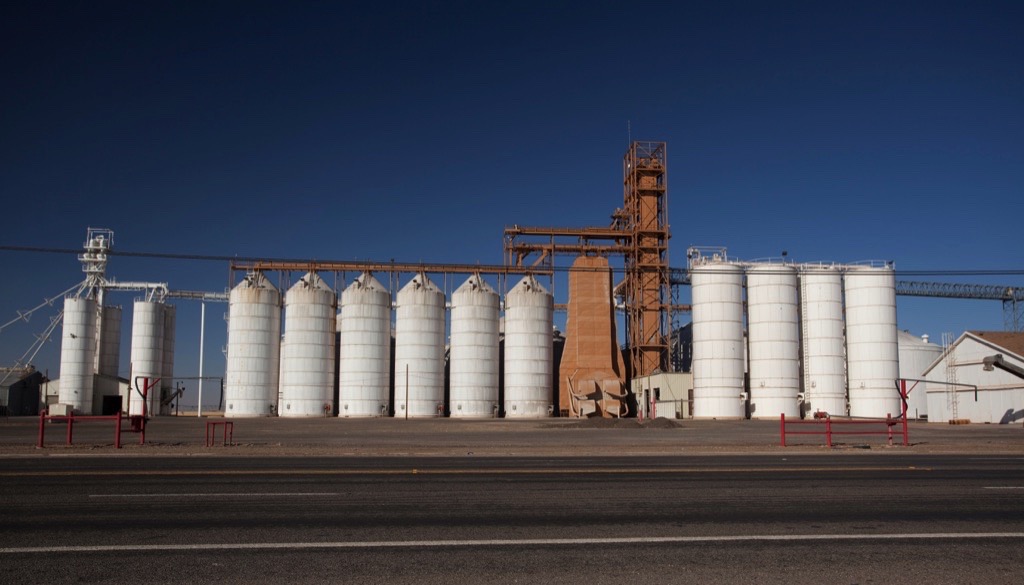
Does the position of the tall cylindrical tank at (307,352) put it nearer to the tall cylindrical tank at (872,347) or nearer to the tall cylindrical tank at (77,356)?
the tall cylindrical tank at (77,356)

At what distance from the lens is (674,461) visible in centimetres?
2134

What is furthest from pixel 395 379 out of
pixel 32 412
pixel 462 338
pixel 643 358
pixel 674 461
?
pixel 674 461

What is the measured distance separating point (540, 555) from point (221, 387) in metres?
83.1

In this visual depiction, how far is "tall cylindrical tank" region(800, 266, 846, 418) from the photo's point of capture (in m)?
64.1

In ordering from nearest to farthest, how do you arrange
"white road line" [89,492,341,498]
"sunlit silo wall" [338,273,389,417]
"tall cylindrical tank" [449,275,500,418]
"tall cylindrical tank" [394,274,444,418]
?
"white road line" [89,492,341,498] < "sunlit silo wall" [338,273,389,417] < "tall cylindrical tank" [394,274,444,418] < "tall cylindrical tank" [449,275,500,418]

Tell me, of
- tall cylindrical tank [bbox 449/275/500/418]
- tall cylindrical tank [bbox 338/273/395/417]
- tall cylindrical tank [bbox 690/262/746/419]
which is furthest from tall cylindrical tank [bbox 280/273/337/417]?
tall cylindrical tank [bbox 690/262/746/419]

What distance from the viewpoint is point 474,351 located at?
226ft

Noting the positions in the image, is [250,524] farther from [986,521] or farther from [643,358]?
[643,358]

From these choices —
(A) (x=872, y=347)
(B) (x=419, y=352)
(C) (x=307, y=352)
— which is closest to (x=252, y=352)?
(C) (x=307, y=352)

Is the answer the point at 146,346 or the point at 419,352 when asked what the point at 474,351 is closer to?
the point at 419,352

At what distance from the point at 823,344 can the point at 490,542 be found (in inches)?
2409

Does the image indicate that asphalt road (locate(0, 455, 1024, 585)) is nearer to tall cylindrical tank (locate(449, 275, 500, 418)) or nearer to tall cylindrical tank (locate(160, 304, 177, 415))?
tall cylindrical tank (locate(449, 275, 500, 418))

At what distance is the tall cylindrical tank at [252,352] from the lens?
6688 cm

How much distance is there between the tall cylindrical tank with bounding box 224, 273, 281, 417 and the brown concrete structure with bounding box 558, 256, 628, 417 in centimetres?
2533
